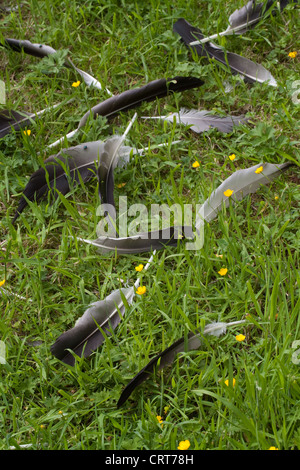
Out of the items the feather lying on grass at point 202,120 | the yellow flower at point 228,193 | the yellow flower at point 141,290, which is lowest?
the yellow flower at point 141,290

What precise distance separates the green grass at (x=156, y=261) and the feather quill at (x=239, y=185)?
55mm

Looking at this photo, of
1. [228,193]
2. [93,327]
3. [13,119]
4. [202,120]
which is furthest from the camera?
[13,119]

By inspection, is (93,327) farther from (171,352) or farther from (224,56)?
(224,56)

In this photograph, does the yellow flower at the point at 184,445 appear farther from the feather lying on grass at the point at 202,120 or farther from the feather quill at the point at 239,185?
the feather lying on grass at the point at 202,120

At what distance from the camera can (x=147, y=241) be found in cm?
243

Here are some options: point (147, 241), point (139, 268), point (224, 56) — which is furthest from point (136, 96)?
point (139, 268)

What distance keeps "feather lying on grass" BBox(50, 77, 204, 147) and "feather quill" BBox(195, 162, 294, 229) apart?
2.31ft

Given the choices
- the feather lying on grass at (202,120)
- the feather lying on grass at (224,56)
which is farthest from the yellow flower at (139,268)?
the feather lying on grass at (224,56)

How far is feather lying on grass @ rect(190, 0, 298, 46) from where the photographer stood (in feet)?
10.4

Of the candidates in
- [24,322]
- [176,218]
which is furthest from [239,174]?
[24,322]

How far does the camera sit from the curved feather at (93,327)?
2.16 meters

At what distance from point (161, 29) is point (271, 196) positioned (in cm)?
137

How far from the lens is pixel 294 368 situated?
1.96 meters

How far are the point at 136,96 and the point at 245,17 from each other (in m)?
0.85
